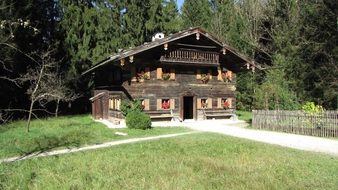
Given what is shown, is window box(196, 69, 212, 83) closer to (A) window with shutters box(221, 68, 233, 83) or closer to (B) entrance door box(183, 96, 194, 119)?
(A) window with shutters box(221, 68, 233, 83)

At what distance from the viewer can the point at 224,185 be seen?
32.4 ft

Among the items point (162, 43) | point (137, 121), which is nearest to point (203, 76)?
point (162, 43)

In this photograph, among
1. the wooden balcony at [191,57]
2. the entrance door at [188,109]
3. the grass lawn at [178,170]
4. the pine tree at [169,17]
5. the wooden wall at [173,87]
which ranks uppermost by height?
the pine tree at [169,17]

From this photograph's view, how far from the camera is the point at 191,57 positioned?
3061 cm

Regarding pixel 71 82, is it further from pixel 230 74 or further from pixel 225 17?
pixel 225 17

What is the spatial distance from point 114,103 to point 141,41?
16597 mm

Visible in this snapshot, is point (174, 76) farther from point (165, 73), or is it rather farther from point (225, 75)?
point (225, 75)

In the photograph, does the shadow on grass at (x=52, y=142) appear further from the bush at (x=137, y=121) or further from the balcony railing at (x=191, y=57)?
the balcony railing at (x=191, y=57)

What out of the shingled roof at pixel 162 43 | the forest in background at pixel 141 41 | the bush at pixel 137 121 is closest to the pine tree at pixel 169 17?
the forest in background at pixel 141 41

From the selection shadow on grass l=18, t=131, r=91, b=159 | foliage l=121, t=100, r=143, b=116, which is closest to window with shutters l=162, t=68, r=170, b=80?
foliage l=121, t=100, r=143, b=116

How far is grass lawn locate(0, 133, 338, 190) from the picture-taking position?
10.1 meters

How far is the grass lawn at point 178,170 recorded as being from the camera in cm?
1006

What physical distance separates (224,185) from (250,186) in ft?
2.08

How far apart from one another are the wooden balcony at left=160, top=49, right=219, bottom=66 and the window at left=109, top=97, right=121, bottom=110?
448cm
